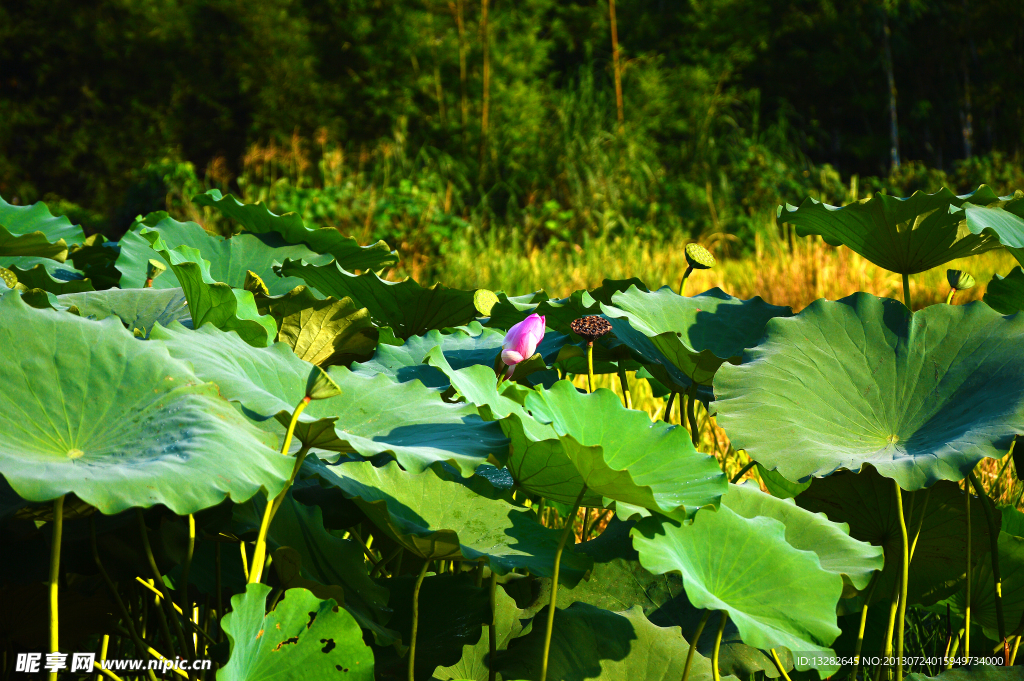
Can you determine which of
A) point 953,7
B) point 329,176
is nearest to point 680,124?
point 329,176

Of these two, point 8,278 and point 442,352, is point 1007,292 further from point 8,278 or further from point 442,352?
point 8,278

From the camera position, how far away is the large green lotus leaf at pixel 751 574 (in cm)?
67

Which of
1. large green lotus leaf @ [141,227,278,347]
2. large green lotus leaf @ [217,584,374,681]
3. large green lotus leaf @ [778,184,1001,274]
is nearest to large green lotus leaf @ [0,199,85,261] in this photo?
large green lotus leaf @ [141,227,278,347]

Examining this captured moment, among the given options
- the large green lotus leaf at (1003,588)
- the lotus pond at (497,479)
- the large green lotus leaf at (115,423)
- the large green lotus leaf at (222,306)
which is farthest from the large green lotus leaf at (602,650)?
the large green lotus leaf at (1003,588)

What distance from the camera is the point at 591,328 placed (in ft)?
3.46

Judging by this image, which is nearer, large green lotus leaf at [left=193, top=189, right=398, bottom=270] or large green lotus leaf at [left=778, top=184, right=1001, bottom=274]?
large green lotus leaf at [left=778, top=184, right=1001, bottom=274]

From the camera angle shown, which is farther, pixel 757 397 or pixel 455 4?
pixel 455 4

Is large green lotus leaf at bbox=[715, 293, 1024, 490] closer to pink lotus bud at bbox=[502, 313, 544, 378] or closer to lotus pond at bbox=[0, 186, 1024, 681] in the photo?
lotus pond at bbox=[0, 186, 1024, 681]

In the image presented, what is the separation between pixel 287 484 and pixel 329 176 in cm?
710

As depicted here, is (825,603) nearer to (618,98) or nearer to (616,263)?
(616,263)

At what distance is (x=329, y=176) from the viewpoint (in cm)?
736

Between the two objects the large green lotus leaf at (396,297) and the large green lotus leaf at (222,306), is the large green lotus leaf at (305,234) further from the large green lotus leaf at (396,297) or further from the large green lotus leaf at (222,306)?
the large green lotus leaf at (222,306)

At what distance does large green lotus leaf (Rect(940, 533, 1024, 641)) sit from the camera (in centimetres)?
113

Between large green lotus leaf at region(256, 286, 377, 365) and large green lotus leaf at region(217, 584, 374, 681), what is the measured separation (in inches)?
19.3
